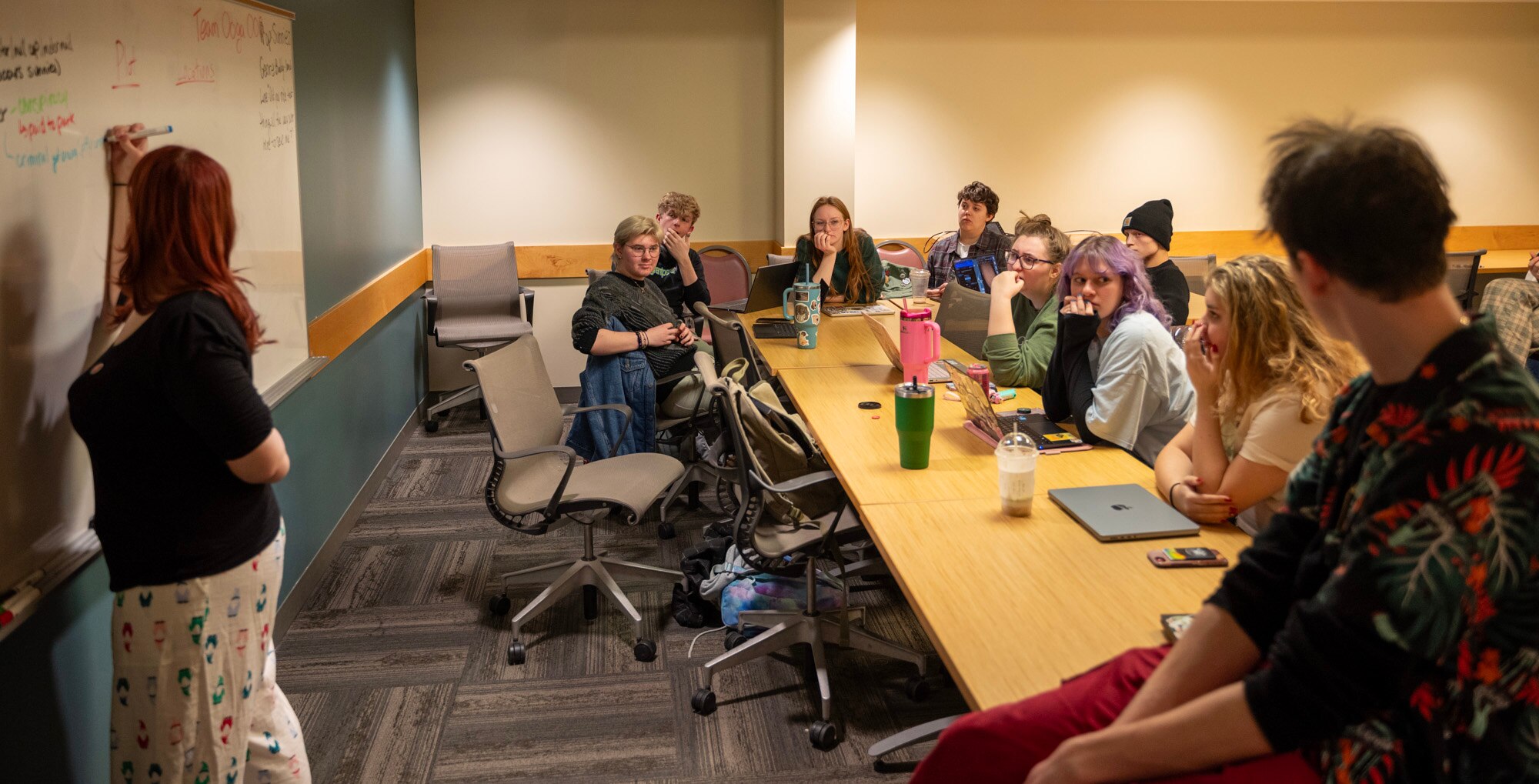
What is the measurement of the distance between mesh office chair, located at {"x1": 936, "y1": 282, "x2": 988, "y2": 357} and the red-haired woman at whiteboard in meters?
2.99

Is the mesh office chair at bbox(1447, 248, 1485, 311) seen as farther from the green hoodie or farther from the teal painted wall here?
the teal painted wall

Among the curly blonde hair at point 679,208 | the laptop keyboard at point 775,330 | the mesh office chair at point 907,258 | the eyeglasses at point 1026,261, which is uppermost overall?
the curly blonde hair at point 679,208

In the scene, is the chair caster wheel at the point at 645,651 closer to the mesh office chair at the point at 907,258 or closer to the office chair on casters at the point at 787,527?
the office chair on casters at the point at 787,527

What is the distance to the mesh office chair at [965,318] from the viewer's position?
4.41 meters

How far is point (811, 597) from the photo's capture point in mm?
3061

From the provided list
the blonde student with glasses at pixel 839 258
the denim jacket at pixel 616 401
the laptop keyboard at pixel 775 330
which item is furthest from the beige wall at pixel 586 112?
the denim jacket at pixel 616 401

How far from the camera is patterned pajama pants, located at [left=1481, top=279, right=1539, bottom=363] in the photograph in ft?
12.7

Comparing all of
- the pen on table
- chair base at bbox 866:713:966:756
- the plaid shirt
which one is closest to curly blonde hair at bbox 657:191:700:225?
the plaid shirt

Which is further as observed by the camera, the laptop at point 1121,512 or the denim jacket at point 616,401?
the denim jacket at point 616,401

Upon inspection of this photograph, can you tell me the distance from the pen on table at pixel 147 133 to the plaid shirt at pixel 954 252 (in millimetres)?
3722

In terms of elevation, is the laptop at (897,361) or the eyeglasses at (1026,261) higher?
the eyeglasses at (1026,261)

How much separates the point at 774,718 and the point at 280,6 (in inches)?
109

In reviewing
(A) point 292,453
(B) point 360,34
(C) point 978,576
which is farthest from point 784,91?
(C) point 978,576

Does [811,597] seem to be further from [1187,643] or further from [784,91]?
[784,91]
